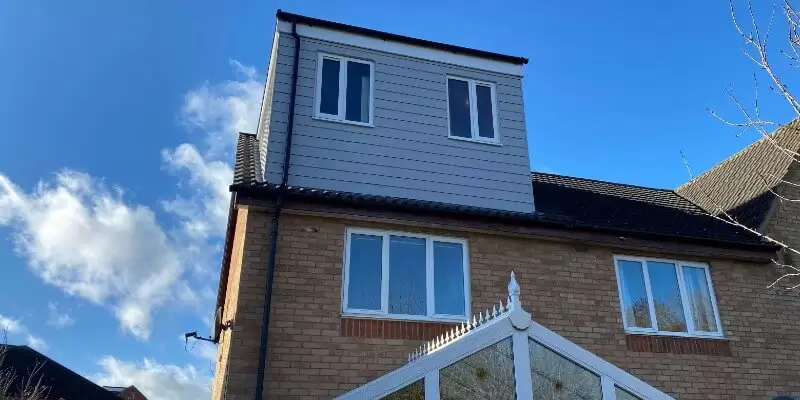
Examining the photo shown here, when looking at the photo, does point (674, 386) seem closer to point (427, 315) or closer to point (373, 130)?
point (427, 315)

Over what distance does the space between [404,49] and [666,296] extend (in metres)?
6.26

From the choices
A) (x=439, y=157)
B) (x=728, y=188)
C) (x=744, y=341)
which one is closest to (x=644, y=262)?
(x=744, y=341)

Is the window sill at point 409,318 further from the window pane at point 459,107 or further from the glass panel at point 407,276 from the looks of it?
the window pane at point 459,107

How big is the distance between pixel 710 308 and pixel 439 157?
17.5ft

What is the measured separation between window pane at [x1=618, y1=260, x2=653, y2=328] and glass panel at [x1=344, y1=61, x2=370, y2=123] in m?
5.08

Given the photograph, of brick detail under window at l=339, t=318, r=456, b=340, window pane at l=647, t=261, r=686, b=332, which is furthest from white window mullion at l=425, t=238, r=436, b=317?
window pane at l=647, t=261, r=686, b=332

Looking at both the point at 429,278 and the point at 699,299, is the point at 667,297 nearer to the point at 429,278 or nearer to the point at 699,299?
the point at 699,299

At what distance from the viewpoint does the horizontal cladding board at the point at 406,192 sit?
948cm

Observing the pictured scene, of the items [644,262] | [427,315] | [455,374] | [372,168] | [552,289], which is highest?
[372,168]

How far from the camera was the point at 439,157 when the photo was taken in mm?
10391

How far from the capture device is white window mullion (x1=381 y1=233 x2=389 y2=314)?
8867 millimetres

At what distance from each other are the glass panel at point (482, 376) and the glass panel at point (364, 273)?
2.80 meters

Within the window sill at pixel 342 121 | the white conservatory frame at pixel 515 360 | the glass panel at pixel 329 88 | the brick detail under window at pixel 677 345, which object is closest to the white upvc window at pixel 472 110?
the window sill at pixel 342 121

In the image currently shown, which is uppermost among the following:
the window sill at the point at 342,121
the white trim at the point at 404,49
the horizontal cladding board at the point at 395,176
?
the white trim at the point at 404,49
